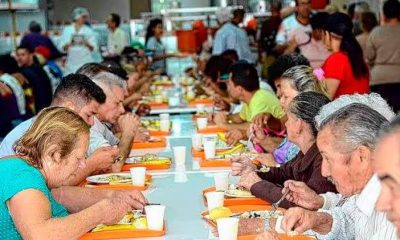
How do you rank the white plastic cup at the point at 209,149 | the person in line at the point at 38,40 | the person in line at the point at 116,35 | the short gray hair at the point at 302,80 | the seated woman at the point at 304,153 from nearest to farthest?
the seated woman at the point at 304,153 → the short gray hair at the point at 302,80 → the white plastic cup at the point at 209,149 → the person in line at the point at 38,40 → the person in line at the point at 116,35

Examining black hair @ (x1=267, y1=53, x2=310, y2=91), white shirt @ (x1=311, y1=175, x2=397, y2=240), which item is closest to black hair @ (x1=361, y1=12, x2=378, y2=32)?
black hair @ (x1=267, y1=53, x2=310, y2=91)

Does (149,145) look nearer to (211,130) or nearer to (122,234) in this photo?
(211,130)

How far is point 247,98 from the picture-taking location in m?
6.05

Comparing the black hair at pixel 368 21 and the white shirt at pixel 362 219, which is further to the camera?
the black hair at pixel 368 21

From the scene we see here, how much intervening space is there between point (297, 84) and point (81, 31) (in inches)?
344

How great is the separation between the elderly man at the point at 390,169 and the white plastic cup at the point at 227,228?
1113 millimetres

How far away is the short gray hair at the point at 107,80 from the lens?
490 centimetres

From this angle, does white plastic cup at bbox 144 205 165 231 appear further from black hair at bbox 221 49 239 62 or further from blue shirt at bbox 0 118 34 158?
black hair at bbox 221 49 239 62

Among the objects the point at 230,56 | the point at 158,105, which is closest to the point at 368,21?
the point at 230,56

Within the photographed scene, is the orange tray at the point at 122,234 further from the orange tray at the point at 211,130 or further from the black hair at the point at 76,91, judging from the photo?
the orange tray at the point at 211,130

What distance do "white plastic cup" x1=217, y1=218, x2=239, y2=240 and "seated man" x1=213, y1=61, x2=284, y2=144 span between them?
2.93 m

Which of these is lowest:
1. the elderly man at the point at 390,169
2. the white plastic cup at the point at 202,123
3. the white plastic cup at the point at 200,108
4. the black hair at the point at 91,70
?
the white plastic cup at the point at 200,108

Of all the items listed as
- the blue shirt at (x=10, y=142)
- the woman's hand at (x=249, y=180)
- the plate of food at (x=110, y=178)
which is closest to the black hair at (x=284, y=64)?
the plate of food at (x=110, y=178)

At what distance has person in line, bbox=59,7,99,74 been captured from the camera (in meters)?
12.4
